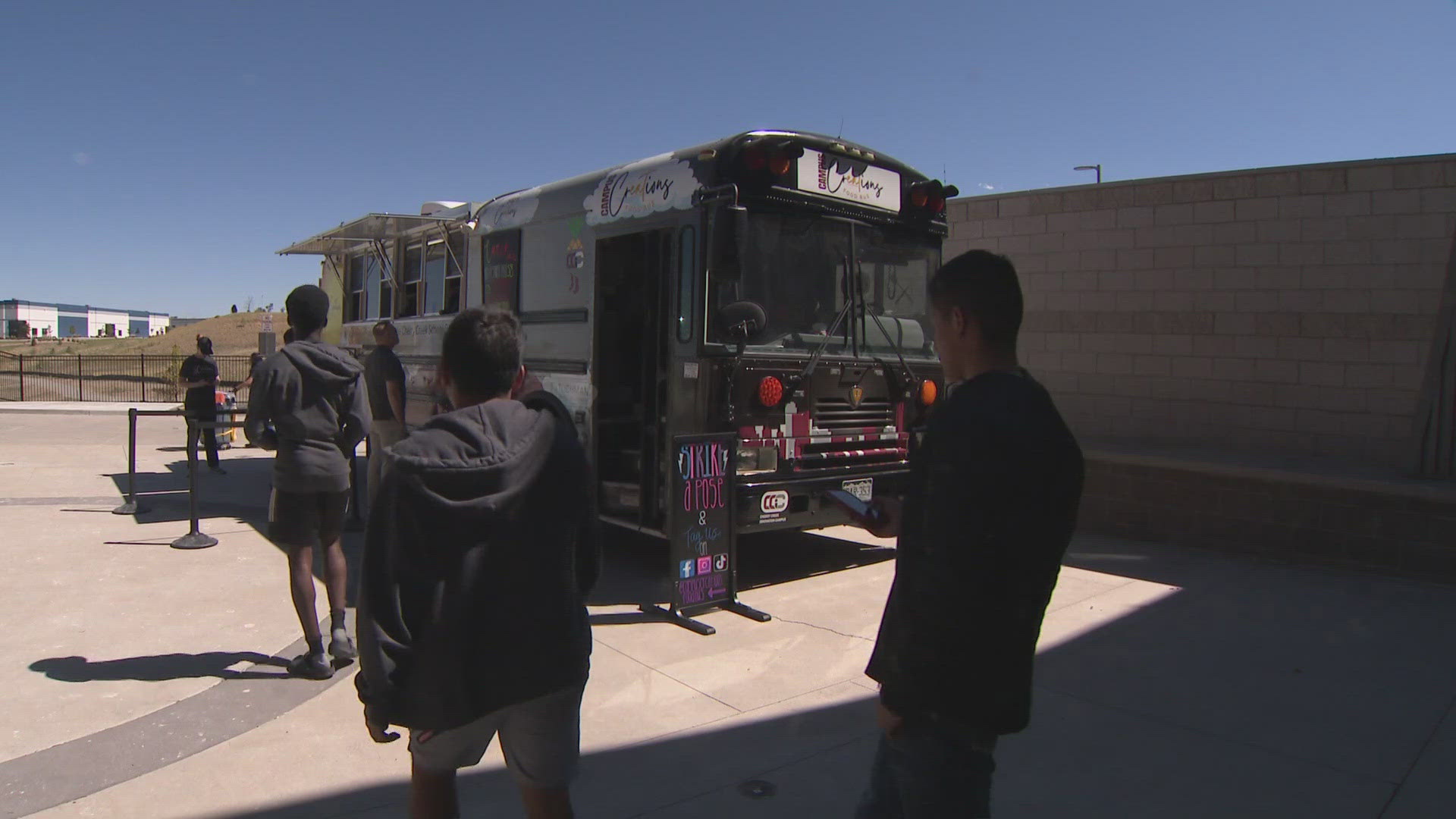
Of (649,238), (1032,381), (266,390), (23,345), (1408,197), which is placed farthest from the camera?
(23,345)

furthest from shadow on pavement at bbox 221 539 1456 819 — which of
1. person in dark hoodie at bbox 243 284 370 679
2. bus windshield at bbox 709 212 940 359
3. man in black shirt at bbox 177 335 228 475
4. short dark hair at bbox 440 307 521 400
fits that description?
man in black shirt at bbox 177 335 228 475

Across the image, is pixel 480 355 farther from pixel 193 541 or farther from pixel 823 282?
pixel 193 541

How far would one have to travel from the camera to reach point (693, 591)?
620cm

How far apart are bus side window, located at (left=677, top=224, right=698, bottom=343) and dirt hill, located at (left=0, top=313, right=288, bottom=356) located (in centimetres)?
4163

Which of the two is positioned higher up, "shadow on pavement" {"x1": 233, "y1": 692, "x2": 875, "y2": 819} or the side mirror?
the side mirror

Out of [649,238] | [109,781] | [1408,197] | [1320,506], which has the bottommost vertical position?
[109,781]

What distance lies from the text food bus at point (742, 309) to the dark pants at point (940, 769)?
4002 mm

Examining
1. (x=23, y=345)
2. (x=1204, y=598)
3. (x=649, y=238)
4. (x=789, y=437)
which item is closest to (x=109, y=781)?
(x=789, y=437)

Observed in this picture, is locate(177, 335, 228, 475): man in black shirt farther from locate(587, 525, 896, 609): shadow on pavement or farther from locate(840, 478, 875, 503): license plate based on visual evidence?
locate(840, 478, 875, 503): license plate

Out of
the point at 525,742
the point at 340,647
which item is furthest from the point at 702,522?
the point at 525,742

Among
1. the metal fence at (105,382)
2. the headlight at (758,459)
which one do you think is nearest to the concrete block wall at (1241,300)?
the headlight at (758,459)

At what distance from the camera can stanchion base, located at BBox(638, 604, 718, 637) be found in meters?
5.93

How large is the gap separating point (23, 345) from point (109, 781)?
6702 cm

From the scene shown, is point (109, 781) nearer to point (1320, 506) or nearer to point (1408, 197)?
point (1320, 506)
